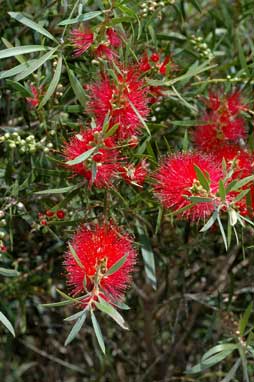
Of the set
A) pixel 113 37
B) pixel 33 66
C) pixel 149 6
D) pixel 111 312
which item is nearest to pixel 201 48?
pixel 149 6

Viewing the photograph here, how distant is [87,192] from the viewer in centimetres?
176

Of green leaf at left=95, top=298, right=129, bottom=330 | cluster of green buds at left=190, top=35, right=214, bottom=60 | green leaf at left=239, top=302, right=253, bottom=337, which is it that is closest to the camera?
green leaf at left=95, top=298, right=129, bottom=330

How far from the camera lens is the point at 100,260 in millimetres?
1580

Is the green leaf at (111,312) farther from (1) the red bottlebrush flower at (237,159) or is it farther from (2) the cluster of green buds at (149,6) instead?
(2) the cluster of green buds at (149,6)

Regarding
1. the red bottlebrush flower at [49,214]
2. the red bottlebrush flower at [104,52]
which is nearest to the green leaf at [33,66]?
the red bottlebrush flower at [104,52]

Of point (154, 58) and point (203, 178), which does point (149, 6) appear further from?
point (203, 178)

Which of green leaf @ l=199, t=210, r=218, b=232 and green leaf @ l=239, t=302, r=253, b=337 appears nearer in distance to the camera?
green leaf @ l=199, t=210, r=218, b=232

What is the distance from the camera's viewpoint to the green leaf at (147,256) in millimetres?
1993

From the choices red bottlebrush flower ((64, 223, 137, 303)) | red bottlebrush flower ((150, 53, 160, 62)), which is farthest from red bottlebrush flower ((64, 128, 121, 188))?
red bottlebrush flower ((150, 53, 160, 62))

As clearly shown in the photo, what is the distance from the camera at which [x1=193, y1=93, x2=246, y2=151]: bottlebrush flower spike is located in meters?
Result: 1.98

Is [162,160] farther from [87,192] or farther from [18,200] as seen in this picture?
[18,200]

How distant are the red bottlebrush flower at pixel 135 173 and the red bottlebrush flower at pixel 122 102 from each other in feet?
0.27

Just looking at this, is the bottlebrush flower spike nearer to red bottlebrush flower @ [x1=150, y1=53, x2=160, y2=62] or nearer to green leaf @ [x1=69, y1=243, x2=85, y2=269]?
red bottlebrush flower @ [x1=150, y1=53, x2=160, y2=62]

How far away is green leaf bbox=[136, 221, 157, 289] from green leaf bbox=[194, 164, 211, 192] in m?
0.45
